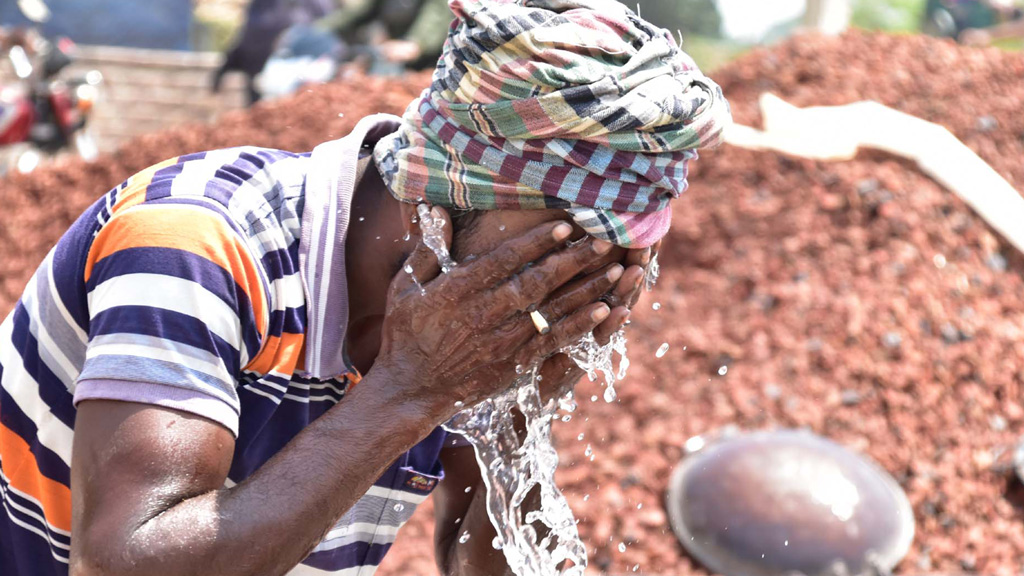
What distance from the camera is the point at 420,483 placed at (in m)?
2.04

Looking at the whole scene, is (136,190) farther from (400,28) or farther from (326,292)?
(400,28)

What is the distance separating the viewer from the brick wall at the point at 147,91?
10750 millimetres

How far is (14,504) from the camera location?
1.77 m

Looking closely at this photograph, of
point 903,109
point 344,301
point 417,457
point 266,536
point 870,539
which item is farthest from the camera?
point 903,109

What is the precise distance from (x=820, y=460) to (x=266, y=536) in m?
2.98

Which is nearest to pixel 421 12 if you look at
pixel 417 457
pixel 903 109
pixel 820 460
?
pixel 903 109

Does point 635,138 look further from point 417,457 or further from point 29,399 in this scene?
point 29,399

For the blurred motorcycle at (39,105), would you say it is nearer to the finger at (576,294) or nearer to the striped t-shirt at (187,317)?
the striped t-shirt at (187,317)

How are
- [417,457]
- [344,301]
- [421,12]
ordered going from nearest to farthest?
[344,301] → [417,457] → [421,12]

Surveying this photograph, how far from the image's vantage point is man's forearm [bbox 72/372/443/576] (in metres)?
1.39

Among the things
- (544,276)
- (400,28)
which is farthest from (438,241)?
(400,28)

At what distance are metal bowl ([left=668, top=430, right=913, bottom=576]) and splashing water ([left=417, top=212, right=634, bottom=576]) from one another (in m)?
1.70

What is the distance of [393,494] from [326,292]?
0.54 metres

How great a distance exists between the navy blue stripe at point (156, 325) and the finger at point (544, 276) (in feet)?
1.40
